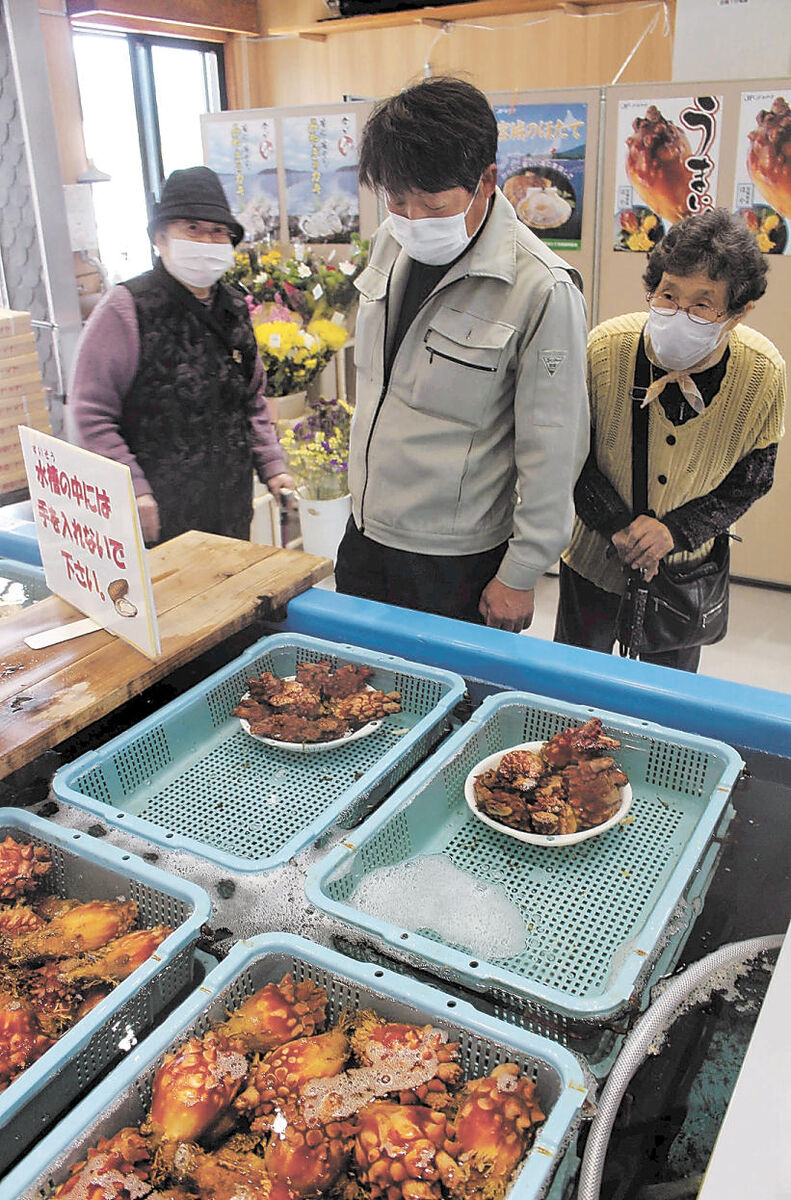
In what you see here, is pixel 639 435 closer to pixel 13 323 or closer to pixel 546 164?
pixel 546 164

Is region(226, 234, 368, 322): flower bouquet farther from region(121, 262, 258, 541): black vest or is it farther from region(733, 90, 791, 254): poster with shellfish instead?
region(121, 262, 258, 541): black vest

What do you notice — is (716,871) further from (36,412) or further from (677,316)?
(36,412)

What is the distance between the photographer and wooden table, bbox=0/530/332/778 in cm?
136

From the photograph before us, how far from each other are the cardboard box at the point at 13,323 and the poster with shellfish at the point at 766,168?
107 inches

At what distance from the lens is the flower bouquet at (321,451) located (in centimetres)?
394

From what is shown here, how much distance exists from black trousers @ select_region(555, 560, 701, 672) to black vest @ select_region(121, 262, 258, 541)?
930 millimetres

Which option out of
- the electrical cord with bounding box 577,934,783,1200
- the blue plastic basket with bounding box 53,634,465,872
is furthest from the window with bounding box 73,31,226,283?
the electrical cord with bounding box 577,934,783,1200

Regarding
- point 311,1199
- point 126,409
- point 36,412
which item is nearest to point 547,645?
point 311,1199

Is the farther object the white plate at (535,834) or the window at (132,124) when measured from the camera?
the window at (132,124)

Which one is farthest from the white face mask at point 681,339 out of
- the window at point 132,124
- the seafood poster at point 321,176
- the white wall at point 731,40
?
the window at point 132,124

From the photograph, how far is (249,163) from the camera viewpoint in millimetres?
4727

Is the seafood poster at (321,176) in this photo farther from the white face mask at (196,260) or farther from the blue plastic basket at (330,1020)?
the blue plastic basket at (330,1020)

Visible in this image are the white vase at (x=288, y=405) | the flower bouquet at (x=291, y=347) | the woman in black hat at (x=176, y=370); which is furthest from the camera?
the white vase at (x=288, y=405)

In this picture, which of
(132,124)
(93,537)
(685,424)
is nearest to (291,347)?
(685,424)
